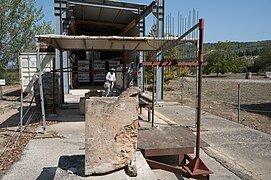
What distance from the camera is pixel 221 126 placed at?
307 inches

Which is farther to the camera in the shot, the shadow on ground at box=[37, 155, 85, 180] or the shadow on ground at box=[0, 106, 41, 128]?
the shadow on ground at box=[0, 106, 41, 128]

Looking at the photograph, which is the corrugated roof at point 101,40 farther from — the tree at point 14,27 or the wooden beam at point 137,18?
the tree at point 14,27

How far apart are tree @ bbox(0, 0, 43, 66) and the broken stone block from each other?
19.0 m

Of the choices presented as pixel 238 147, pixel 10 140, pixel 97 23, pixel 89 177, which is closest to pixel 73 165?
pixel 89 177

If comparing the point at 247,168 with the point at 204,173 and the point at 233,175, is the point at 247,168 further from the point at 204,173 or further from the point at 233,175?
the point at 204,173

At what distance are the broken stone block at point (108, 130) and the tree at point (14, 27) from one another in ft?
62.2

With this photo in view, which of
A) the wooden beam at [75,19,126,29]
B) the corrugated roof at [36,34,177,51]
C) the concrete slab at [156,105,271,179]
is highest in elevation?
the wooden beam at [75,19,126,29]

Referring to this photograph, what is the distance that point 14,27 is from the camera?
63.0 ft

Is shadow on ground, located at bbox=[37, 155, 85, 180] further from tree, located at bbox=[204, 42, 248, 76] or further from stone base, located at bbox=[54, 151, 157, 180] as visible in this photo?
tree, located at bbox=[204, 42, 248, 76]

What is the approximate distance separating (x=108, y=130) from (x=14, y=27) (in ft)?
64.2

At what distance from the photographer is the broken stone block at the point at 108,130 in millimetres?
2855

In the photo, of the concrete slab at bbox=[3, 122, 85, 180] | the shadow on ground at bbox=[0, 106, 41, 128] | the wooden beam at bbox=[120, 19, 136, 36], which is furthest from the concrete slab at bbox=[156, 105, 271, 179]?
the wooden beam at bbox=[120, 19, 136, 36]

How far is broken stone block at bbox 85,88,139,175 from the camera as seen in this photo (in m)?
2.86

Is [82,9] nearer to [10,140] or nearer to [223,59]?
[10,140]
